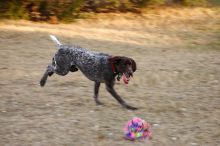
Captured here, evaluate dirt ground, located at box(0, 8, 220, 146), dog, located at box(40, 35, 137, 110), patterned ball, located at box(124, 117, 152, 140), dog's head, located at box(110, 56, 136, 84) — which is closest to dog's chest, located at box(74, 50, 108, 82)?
dog, located at box(40, 35, 137, 110)

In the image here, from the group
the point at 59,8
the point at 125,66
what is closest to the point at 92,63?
the point at 125,66

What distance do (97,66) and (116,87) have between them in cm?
129

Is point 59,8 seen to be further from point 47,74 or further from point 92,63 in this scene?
point 92,63

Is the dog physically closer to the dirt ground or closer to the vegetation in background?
the dirt ground

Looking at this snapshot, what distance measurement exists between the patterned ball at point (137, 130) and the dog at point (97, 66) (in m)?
0.65

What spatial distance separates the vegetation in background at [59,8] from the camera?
41.5 ft

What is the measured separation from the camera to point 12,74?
8.05 m

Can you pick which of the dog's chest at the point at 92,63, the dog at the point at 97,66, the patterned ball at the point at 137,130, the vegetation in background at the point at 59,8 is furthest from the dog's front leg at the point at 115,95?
the vegetation in background at the point at 59,8

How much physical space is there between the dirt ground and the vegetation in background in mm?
390

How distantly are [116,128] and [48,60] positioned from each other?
3.80 m

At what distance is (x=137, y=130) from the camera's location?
5273 mm

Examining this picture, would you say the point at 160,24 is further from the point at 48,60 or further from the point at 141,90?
the point at 141,90

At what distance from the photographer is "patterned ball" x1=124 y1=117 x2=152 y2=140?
17.3 feet

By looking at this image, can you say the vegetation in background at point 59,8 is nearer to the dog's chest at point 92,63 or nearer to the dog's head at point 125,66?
the dog's chest at point 92,63
